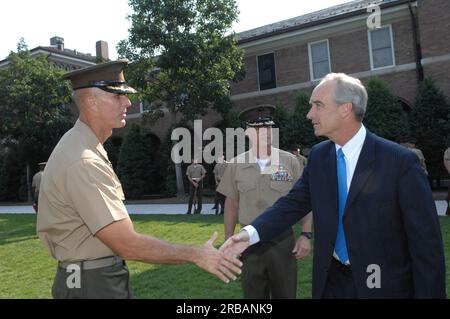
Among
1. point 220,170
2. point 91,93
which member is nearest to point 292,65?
point 220,170

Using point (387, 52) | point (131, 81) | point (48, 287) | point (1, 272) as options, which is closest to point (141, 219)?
point (1, 272)

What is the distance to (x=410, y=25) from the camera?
2036 centimetres

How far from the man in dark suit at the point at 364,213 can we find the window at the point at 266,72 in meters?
22.0

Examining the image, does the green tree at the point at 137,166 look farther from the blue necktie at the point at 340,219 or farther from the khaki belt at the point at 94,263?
the blue necktie at the point at 340,219

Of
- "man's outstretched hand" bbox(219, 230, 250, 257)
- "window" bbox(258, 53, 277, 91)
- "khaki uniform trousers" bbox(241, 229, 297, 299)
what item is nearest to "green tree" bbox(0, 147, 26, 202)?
"window" bbox(258, 53, 277, 91)

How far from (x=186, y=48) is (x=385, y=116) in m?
9.45

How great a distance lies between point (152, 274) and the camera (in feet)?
23.2

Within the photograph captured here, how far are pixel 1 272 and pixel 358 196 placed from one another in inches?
291

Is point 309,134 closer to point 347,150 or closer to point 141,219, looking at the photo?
point 141,219

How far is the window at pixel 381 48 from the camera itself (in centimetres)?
2100

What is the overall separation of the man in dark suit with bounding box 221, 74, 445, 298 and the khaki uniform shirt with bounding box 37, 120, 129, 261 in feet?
4.41

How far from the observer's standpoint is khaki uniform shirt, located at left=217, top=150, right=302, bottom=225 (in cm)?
446

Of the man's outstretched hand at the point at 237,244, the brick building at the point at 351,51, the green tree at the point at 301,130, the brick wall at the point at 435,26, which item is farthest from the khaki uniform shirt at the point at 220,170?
the man's outstretched hand at the point at 237,244

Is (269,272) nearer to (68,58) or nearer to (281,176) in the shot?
(281,176)
